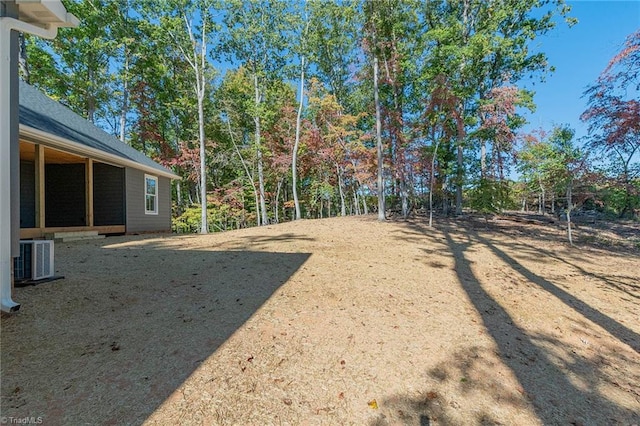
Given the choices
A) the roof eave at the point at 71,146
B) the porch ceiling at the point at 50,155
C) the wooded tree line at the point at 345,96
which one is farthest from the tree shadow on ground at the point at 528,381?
the porch ceiling at the point at 50,155

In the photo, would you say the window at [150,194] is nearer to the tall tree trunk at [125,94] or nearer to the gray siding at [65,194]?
the gray siding at [65,194]

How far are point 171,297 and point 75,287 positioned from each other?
4.15ft

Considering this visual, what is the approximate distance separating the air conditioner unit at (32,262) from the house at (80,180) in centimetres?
422

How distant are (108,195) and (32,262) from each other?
7.06 meters

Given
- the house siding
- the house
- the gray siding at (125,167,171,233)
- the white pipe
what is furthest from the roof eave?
the white pipe

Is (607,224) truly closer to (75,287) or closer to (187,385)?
(187,385)

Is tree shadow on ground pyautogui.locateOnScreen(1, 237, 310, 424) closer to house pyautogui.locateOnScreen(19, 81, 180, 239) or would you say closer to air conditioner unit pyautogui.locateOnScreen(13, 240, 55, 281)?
air conditioner unit pyautogui.locateOnScreen(13, 240, 55, 281)

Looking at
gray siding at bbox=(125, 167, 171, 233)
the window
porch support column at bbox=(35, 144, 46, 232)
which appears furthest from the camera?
the window

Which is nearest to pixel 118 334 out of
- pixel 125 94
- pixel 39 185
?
pixel 39 185

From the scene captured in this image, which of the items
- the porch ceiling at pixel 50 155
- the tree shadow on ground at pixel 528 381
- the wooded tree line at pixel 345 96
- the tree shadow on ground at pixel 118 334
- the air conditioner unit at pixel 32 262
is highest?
the wooded tree line at pixel 345 96

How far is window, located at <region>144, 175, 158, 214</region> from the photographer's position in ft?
35.3

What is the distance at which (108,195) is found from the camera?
967cm

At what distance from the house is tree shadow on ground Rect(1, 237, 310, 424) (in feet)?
14.1

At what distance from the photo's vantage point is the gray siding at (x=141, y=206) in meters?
9.78
